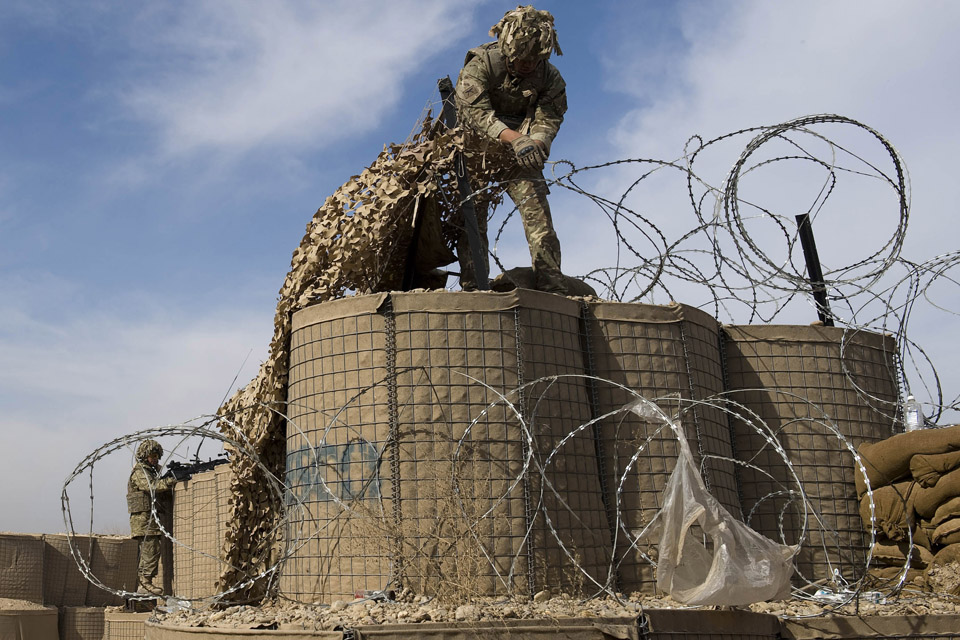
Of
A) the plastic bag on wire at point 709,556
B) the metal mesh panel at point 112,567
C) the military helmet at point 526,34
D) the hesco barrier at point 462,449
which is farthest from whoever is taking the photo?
the metal mesh panel at point 112,567

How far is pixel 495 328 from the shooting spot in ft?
28.2

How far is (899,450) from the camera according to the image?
31.7ft

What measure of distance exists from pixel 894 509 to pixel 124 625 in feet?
30.4

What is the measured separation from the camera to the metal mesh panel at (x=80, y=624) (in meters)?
14.2

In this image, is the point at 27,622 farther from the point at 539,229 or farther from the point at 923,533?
the point at 923,533

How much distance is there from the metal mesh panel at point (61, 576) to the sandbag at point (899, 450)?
1083cm

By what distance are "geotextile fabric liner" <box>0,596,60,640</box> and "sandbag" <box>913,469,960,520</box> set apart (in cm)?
1113

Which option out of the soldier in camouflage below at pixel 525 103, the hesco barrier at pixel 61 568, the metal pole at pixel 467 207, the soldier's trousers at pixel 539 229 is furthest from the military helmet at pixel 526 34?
the hesco barrier at pixel 61 568

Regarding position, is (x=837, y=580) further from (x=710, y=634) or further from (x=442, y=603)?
(x=442, y=603)

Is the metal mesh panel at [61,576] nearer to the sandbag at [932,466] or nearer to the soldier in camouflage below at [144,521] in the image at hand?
the soldier in camouflage below at [144,521]

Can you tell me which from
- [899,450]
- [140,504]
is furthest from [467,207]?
[140,504]

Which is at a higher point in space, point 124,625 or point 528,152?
point 528,152

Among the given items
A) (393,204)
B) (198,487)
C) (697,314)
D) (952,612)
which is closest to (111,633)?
(198,487)

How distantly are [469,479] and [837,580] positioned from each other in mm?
4126
